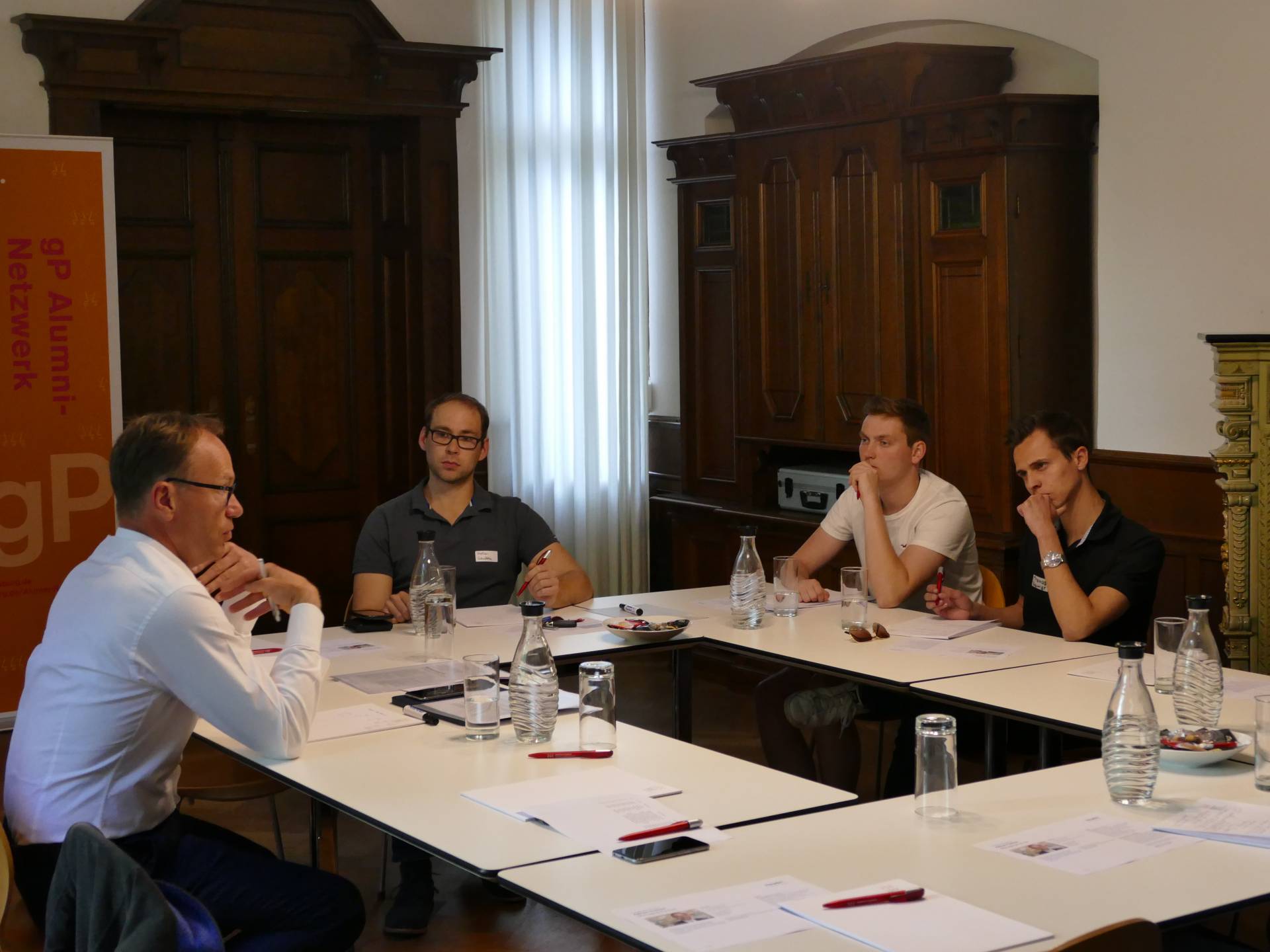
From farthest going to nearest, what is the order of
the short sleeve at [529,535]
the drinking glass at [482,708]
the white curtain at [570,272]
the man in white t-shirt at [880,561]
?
the white curtain at [570,272] < the short sleeve at [529,535] < the man in white t-shirt at [880,561] < the drinking glass at [482,708]

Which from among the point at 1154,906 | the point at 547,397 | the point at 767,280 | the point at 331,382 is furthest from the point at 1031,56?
the point at 1154,906

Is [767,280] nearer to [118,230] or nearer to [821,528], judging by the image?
[821,528]

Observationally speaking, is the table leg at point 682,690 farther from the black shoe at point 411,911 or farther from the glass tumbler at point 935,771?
the glass tumbler at point 935,771

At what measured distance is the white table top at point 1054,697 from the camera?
2.86m

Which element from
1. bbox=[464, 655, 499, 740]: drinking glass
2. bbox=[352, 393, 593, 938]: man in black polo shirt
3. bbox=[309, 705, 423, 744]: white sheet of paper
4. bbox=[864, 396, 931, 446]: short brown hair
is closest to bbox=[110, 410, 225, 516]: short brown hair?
bbox=[309, 705, 423, 744]: white sheet of paper

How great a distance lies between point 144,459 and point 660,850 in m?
1.22

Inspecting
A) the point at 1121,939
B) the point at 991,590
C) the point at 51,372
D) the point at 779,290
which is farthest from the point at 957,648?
the point at 51,372

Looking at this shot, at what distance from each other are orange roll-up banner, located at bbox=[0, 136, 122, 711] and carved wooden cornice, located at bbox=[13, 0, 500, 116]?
1.72ft

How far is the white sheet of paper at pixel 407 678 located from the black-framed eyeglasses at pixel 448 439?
1.00m

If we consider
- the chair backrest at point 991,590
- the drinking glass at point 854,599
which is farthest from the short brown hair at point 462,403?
the chair backrest at point 991,590

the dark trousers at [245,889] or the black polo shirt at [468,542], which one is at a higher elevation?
the black polo shirt at [468,542]

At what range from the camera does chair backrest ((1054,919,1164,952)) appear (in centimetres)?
154

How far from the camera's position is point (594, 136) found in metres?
7.31

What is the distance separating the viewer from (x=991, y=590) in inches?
176
